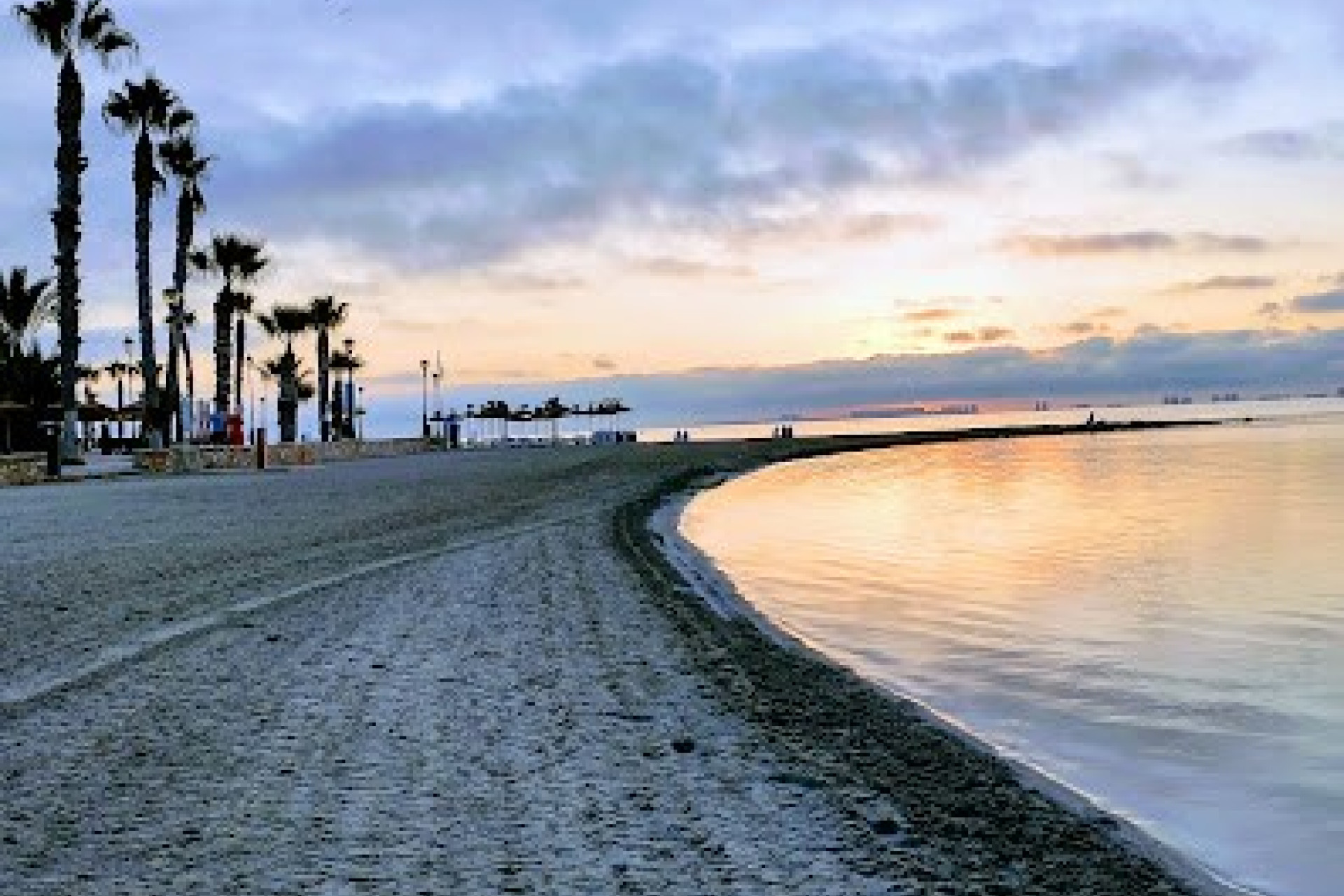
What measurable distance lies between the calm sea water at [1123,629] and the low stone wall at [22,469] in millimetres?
21106

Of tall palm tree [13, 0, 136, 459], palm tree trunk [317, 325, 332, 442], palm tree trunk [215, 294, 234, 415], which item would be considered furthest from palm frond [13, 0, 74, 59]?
palm tree trunk [317, 325, 332, 442]

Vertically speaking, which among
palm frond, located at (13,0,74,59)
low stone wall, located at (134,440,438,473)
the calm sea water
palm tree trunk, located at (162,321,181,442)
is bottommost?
the calm sea water

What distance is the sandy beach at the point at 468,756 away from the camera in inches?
199

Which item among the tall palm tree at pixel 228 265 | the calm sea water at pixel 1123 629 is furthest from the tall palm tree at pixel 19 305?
the calm sea water at pixel 1123 629

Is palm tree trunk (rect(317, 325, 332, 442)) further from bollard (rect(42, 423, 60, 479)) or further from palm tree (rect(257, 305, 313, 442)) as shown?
bollard (rect(42, 423, 60, 479))

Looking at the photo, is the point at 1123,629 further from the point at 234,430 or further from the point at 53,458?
the point at 234,430

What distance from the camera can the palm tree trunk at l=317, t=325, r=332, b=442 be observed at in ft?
273

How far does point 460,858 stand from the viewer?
509 cm

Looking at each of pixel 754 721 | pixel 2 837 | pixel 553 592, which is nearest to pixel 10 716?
pixel 2 837

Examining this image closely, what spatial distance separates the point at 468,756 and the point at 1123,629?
992 centimetres

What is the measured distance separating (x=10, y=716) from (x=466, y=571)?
8.07m

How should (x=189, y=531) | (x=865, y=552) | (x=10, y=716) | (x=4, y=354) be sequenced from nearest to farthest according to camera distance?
(x=10, y=716) → (x=189, y=531) → (x=865, y=552) → (x=4, y=354)

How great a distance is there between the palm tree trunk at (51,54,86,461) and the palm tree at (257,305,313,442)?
77.6ft

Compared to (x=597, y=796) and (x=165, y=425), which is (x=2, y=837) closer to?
(x=597, y=796)
